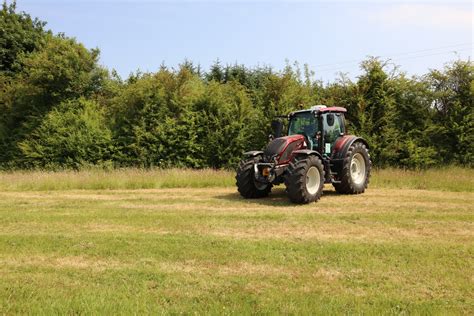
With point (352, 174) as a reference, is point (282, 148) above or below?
above

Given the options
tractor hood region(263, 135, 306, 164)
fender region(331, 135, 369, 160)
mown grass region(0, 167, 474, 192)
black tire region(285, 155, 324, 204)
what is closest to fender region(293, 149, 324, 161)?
black tire region(285, 155, 324, 204)

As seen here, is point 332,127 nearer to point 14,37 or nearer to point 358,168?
point 358,168

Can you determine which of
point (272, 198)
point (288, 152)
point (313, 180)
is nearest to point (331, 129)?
point (288, 152)

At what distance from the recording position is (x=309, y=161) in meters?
9.51

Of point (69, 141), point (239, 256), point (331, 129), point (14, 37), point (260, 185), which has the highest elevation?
point (14, 37)

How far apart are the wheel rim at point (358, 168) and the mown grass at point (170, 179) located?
1.34 metres

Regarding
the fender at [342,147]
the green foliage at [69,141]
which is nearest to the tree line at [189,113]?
the green foliage at [69,141]

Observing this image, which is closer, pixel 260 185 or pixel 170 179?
pixel 260 185

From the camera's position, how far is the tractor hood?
32.7ft

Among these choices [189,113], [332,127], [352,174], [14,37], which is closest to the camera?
[332,127]

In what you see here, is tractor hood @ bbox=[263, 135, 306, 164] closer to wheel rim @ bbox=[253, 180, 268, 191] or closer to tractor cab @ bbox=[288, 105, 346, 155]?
tractor cab @ bbox=[288, 105, 346, 155]

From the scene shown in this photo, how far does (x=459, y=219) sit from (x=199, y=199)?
574 cm

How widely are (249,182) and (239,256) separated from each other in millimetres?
5180

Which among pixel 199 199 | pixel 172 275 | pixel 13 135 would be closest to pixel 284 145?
pixel 199 199
